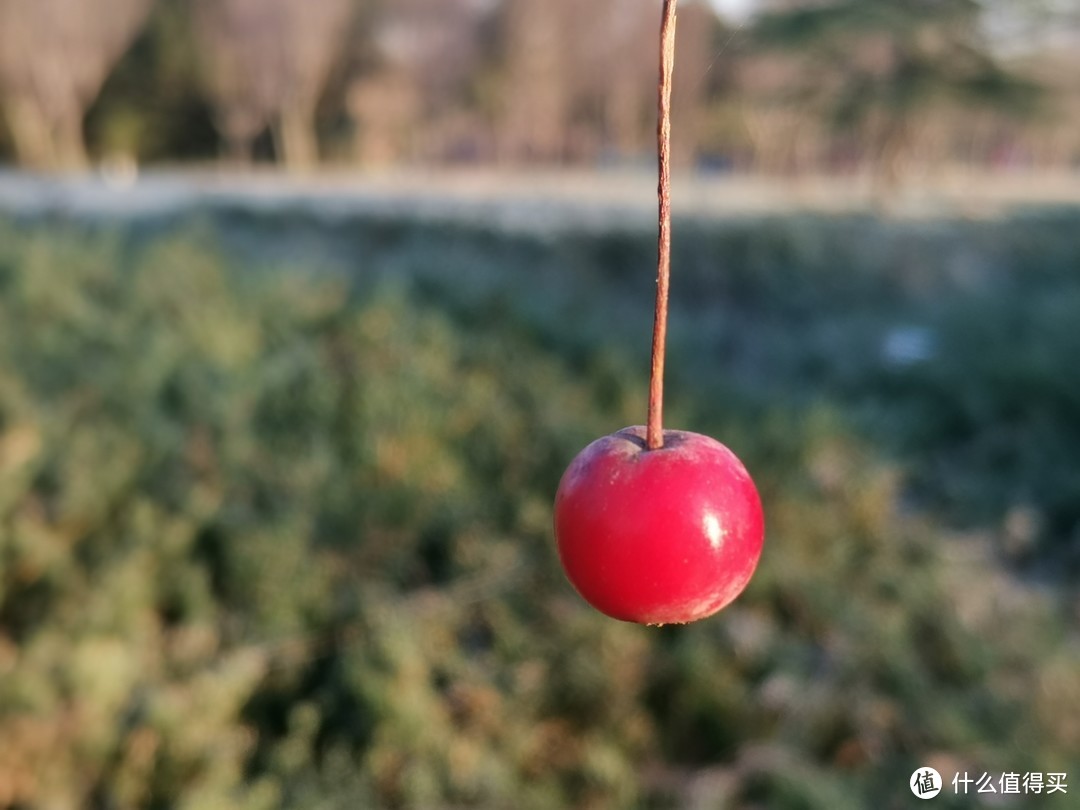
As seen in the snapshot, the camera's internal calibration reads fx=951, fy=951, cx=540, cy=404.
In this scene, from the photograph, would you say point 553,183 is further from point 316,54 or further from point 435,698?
point 435,698

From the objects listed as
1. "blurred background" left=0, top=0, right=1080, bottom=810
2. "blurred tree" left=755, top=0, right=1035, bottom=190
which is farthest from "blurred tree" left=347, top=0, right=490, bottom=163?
"blurred background" left=0, top=0, right=1080, bottom=810

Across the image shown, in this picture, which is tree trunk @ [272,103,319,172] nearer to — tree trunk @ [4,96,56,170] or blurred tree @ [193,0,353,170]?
blurred tree @ [193,0,353,170]

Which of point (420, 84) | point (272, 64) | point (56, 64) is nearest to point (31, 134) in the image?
point (56, 64)

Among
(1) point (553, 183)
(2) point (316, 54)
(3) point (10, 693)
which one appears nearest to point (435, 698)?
(3) point (10, 693)

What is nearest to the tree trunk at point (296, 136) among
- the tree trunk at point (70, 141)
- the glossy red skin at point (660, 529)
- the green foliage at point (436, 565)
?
the tree trunk at point (70, 141)

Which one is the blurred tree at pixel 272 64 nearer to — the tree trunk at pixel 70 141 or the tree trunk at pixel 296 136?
the tree trunk at pixel 296 136

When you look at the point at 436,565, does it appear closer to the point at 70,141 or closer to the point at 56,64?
the point at 56,64
